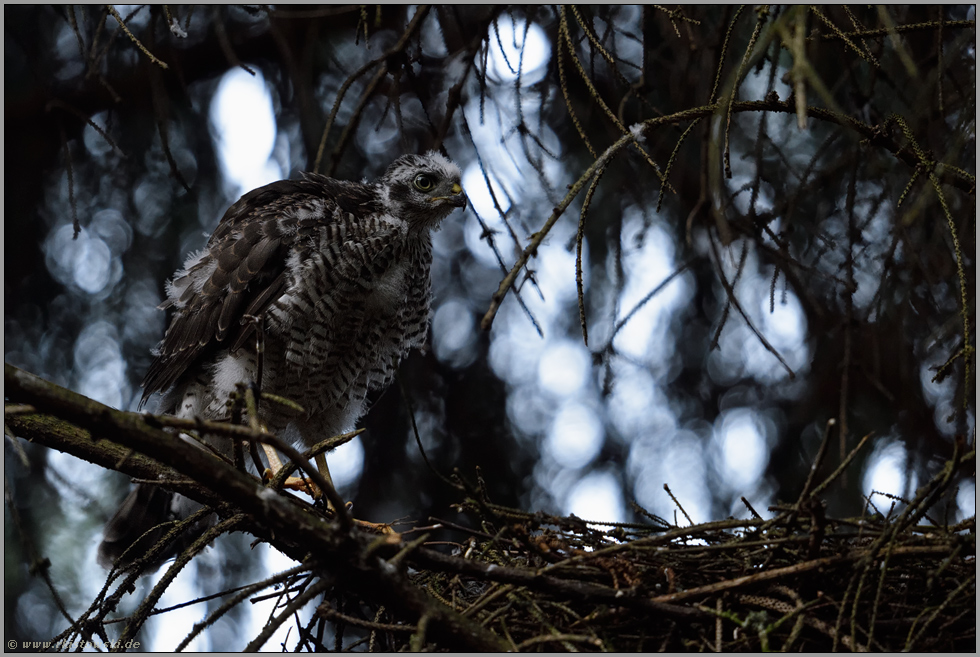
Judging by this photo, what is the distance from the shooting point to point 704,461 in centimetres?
505

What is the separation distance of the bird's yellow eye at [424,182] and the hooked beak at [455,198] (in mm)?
80

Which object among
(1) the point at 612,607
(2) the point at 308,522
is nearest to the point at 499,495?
(1) the point at 612,607

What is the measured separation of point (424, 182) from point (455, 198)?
18 cm

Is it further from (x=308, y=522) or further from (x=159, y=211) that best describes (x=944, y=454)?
(x=159, y=211)

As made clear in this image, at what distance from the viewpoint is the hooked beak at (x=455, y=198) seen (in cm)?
400

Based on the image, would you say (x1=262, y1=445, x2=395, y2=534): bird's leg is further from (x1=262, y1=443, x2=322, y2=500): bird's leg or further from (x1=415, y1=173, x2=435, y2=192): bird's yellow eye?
(x1=415, y1=173, x2=435, y2=192): bird's yellow eye

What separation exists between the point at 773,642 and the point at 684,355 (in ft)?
10.1

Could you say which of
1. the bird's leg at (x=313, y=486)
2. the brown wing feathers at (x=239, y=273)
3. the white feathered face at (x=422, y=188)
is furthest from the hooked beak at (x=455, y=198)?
the bird's leg at (x=313, y=486)

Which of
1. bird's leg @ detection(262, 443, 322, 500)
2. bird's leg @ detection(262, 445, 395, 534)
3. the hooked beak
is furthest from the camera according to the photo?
the hooked beak

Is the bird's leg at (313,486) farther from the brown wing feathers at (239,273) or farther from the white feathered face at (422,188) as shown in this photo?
the white feathered face at (422,188)

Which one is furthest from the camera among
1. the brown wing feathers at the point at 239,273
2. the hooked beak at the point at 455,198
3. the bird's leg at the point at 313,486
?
the hooked beak at the point at 455,198

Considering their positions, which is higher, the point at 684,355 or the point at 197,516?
the point at 684,355

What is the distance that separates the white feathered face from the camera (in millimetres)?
4020

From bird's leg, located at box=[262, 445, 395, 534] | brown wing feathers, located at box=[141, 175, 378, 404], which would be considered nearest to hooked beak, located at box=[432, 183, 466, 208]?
brown wing feathers, located at box=[141, 175, 378, 404]
